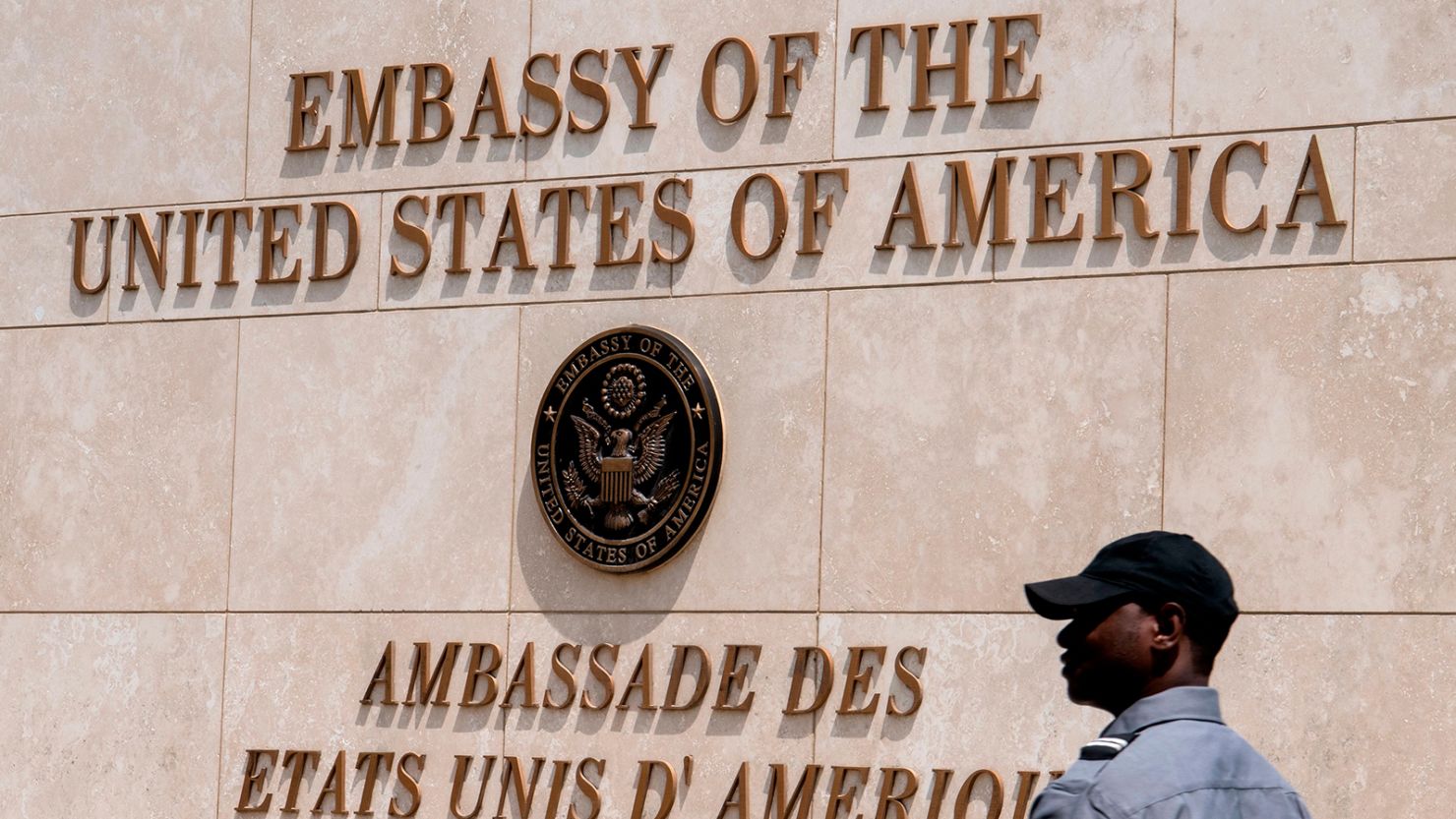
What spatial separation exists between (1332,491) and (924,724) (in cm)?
160

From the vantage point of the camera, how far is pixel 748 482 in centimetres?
882

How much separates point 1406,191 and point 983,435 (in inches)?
63.8

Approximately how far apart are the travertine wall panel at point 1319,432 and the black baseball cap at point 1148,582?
4161 millimetres

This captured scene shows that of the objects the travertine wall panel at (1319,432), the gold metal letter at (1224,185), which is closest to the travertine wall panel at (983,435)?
the travertine wall panel at (1319,432)

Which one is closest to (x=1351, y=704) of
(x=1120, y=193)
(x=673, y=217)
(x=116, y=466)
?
(x=1120, y=193)

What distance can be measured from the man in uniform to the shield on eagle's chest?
5.07m

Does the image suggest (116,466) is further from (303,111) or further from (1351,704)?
(1351,704)

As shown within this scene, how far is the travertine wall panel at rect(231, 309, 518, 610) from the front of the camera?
365 inches

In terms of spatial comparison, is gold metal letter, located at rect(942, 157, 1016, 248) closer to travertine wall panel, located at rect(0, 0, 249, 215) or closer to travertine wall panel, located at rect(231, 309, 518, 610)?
travertine wall panel, located at rect(231, 309, 518, 610)

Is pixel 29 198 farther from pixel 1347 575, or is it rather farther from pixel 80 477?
pixel 1347 575

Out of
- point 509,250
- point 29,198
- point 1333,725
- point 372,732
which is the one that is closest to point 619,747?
point 372,732

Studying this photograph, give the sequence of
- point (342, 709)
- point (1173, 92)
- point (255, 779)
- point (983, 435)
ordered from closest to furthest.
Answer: point (1173, 92)
point (983, 435)
point (342, 709)
point (255, 779)

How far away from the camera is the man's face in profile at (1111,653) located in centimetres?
384

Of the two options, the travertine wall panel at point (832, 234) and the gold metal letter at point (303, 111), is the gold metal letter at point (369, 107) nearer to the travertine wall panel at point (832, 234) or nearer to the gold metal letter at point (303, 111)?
the gold metal letter at point (303, 111)
